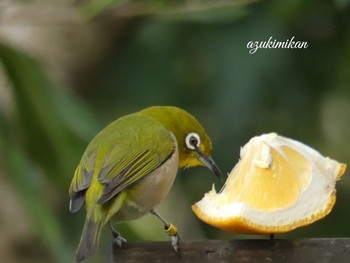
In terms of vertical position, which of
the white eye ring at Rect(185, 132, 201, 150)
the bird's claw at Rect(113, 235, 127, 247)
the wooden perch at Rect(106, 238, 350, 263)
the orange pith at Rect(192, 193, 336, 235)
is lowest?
the wooden perch at Rect(106, 238, 350, 263)

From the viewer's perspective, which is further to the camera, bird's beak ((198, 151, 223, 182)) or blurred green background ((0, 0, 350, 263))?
blurred green background ((0, 0, 350, 263))

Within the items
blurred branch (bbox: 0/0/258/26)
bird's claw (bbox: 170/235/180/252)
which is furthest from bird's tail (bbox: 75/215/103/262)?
blurred branch (bbox: 0/0/258/26)

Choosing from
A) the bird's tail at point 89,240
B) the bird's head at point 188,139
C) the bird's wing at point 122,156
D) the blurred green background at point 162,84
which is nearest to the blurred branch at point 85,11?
the blurred green background at point 162,84

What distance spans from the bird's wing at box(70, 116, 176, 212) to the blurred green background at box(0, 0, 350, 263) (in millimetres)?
1337

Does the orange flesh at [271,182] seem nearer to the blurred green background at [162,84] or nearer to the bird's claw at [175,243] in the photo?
the bird's claw at [175,243]

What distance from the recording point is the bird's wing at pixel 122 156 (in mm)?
3750

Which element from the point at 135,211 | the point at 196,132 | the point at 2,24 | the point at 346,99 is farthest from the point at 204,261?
the point at 346,99

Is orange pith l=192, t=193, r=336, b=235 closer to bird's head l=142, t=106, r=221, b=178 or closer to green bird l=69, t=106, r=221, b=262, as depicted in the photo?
green bird l=69, t=106, r=221, b=262

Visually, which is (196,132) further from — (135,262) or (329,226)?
(329,226)

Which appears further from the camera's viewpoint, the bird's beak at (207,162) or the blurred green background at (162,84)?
the blurred green background at (162,84)

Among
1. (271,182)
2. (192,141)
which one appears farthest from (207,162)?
(271,182)

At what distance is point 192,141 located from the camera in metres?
4.30

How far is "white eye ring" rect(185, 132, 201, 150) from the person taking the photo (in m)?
4.30

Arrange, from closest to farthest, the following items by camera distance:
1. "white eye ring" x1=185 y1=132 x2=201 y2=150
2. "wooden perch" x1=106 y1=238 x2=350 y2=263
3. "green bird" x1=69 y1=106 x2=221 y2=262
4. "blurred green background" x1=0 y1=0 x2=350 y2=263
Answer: "wooden perch" x1=106 y1=238 x2=350 y2=263
"green bird" x1=69 y1=106 x2=221 y2=262
"white eye ring" x1=185 y1=132 x2=201 y2=150
"blurred green background" x1=0 y1=0 x2=350 y2=263
